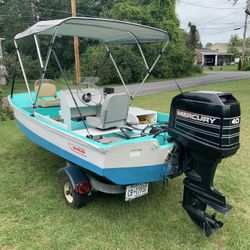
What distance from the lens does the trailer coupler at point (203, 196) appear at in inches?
97.4

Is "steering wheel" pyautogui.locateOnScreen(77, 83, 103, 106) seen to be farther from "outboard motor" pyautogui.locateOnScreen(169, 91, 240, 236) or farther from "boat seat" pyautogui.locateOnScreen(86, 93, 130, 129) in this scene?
"outboard motor" pyautogui.locateOnScreen(169, 91, 240, 236)

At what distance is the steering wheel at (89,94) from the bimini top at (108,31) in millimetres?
855

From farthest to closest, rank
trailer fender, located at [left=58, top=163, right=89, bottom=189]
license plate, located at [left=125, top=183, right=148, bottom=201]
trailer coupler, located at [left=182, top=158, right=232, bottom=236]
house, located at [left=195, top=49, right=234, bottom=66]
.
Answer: house, located at [left=195, top=49, right=234, bottom=66], trailer fender, located at [left=58, top=163, right=89, bottom=189], license plate, located at [left=125, top=183, right=148, bottom=201], trailer coupler, located at [left=182, top=158, right=232, bottom=236]

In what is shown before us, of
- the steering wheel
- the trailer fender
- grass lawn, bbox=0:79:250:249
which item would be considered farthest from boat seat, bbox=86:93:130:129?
grass lawn, bbox=0:79:250:249

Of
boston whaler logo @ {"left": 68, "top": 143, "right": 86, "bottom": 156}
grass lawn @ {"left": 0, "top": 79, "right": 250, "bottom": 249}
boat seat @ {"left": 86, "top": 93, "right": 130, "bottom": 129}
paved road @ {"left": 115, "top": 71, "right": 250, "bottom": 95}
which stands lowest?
paved road @ {"left": 115, "top": 71, "right": 250, "bottom": 95}

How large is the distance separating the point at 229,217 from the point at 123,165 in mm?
1346

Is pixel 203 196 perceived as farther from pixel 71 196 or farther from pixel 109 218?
pixel 71 196

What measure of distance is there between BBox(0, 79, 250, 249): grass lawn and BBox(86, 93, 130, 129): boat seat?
3.02 ft

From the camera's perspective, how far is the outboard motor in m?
2.36

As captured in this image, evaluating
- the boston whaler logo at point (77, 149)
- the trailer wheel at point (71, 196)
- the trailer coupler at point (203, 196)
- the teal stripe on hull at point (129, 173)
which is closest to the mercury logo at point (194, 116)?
the trailer coupler at point (203, 196)

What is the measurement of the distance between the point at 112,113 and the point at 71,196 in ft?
3.75

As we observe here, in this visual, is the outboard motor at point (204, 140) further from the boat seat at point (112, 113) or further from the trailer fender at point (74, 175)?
the trailer fender at point (74, 175)

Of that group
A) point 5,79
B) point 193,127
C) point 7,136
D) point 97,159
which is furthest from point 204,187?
point 5,79

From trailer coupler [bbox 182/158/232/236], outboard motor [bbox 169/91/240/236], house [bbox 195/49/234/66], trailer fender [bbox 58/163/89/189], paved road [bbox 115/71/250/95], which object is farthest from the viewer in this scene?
house [bbox 195/49/234/66]
